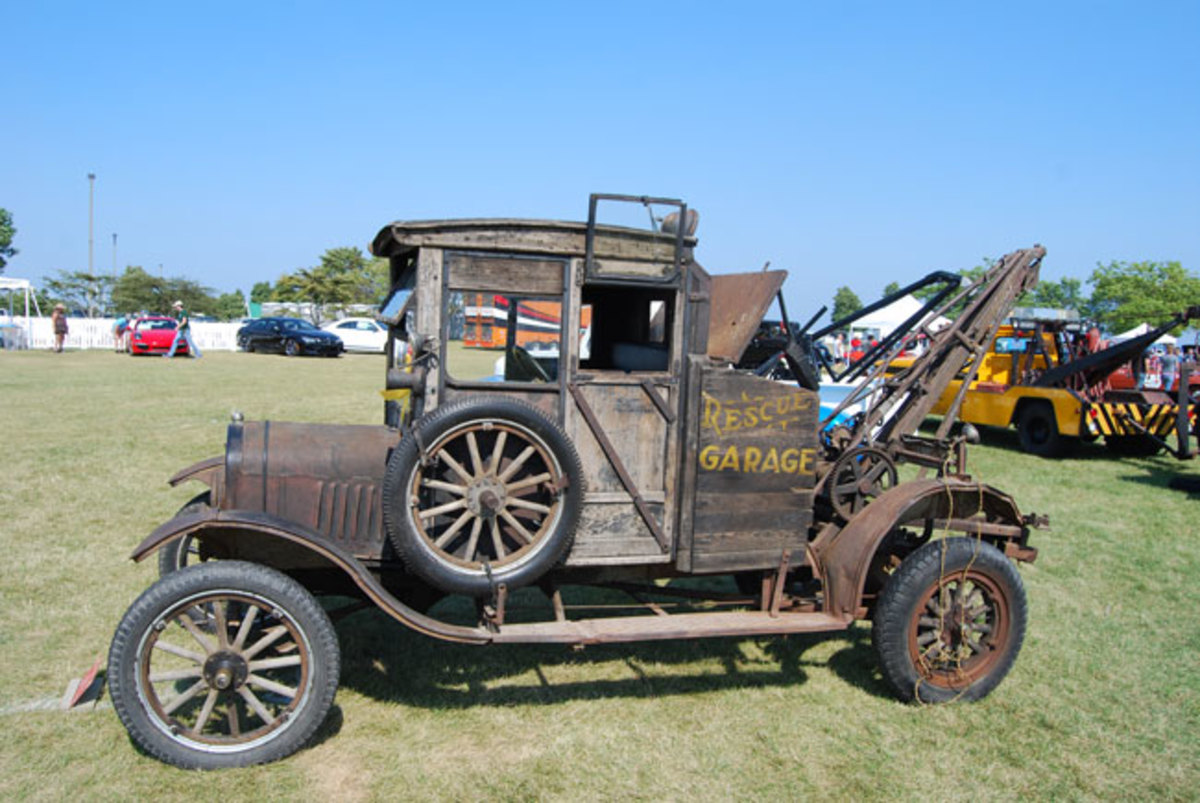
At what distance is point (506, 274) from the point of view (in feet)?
12.6

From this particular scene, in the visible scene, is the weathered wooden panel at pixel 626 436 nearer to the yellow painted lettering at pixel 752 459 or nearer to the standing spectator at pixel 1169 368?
the yellow painted lettering at pixel 752 459

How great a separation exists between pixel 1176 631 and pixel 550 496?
14.9ft

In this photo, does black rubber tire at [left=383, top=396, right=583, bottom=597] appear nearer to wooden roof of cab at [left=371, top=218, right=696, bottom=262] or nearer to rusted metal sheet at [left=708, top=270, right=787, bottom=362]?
wooden roof of cab at [left=371, top=218, right=696, bottom=262]

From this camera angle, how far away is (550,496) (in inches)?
151

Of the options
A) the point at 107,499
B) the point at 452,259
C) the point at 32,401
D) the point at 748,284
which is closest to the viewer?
the point at 452,259

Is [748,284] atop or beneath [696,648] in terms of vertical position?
atop

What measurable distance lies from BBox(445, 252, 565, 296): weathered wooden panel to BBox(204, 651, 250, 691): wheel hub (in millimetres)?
1842

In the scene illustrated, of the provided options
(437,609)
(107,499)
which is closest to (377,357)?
(107,499)

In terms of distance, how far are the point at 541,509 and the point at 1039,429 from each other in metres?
11.8

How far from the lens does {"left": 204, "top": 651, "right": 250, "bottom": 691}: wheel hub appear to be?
3.50m

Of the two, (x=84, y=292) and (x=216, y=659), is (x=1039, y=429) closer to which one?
(x=216, y=659)

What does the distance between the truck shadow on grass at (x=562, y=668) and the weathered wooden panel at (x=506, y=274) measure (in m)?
2.10

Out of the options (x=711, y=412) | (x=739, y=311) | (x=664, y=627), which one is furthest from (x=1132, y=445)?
(x=664, y=627)

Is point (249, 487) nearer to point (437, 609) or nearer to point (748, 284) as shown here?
point (437, 609)
